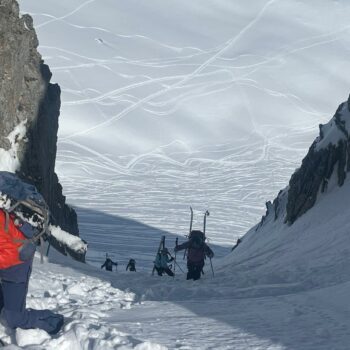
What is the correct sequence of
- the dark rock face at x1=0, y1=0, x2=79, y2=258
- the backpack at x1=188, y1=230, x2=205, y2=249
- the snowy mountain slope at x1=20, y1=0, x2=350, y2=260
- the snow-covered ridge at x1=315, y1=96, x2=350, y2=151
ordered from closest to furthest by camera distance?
the backpack at x1=188, y1=230, x2=205, y2=249, the dark rock face at x1=0, y1=0, x2=79, y2=258, the snow-covered ridge at x1=315, y1=96, x2=350, y2=151, the snowy mountain slope at x1=20, y1=0, x2=350, y2=260

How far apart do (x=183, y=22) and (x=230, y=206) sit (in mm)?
66549

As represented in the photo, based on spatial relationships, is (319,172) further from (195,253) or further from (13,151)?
(195,253)

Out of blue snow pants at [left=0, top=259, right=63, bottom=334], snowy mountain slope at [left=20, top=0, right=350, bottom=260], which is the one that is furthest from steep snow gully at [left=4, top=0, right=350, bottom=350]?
snowy mountain slope at [left=20, top=0, right=350, bottom=260]

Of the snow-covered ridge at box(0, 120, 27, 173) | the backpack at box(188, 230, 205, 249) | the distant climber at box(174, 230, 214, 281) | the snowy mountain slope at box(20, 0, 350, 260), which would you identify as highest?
the snowy mountain slope at box(20, 0, 350, 260)

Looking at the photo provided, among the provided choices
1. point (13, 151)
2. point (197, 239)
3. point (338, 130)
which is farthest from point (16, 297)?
point (338, 130)

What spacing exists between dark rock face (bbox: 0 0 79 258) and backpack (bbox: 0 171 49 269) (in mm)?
17326

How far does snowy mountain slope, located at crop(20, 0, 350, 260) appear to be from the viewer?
95062 millimetres

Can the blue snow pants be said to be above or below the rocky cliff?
below

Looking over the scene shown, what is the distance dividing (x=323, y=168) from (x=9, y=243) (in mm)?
20762

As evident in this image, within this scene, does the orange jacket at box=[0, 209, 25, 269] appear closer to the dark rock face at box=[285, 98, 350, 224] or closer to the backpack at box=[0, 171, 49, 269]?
the backpack at box=[0, 171, 49, 269]

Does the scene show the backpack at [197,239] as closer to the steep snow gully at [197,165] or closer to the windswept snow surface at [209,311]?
the steep snow gully at [197,165]

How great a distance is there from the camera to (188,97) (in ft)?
402

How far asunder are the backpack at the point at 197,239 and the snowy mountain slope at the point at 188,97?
181 ft

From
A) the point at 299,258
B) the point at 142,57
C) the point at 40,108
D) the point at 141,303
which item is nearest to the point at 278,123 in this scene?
the point at 142,57
